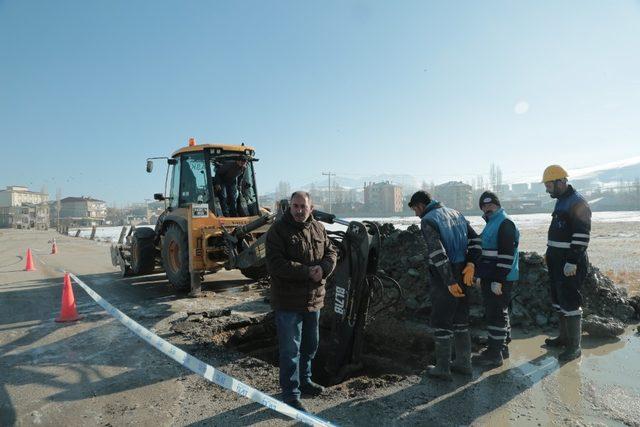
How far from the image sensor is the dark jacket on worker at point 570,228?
4.52m

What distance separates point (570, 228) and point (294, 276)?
10.8ft

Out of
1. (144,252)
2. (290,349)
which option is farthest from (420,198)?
(144,252)

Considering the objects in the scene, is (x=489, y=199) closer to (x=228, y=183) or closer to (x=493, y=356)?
(x=493, y=356)

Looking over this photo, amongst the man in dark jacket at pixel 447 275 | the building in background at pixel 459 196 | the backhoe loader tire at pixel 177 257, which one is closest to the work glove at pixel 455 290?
the man in dark jacket at pixel 447 275

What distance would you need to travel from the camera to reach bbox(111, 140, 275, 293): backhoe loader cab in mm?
7296

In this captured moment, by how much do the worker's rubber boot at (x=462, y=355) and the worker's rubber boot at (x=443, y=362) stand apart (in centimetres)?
16

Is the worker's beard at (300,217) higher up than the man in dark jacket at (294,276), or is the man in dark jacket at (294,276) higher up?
the worker's beard at (300,217)

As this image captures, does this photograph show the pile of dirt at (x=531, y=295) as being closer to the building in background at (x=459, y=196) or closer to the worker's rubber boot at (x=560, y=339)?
the worker's rubber boot at (x=560, y=339)

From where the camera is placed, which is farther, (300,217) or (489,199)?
(489,199)

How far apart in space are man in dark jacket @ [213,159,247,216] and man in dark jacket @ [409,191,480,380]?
485 cm

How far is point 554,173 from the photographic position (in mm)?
4773

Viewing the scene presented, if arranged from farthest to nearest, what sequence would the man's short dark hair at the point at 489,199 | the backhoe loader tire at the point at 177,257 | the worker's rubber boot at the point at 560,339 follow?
the backhoe loader tire at the point at 177,257 → the worker's rubber boot at the point at 560,339 → the man's short dark hair at the point at 489,199

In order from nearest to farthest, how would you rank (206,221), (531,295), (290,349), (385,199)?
(290,349) < (531,295) < (206,221) < (385,199)

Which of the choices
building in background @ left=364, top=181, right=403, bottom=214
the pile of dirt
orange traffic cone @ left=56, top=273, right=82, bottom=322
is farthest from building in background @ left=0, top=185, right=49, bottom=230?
the pile of dirt
